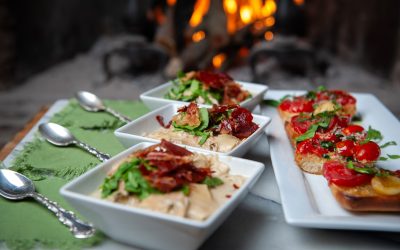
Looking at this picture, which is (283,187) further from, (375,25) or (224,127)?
(375,25)

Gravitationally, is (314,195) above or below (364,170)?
below

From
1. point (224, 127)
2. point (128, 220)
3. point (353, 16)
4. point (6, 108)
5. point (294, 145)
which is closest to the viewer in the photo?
point (128, 220)

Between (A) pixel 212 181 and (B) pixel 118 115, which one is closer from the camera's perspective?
(A) pixel 212 181

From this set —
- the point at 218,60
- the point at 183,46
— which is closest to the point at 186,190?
the point at 218,60

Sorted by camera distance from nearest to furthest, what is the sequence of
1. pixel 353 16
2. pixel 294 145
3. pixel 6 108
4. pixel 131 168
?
pixel 131 168, pixel 294 145, pixel 6 108, pixel 353 16

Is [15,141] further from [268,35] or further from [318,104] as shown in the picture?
[268,35]

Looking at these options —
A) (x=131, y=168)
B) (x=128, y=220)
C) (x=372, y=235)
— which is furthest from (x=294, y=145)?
(x=128, y=220)

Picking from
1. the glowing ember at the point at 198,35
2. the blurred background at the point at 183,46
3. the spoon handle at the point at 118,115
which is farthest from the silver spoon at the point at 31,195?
the glowing ember at the point at 198,35
